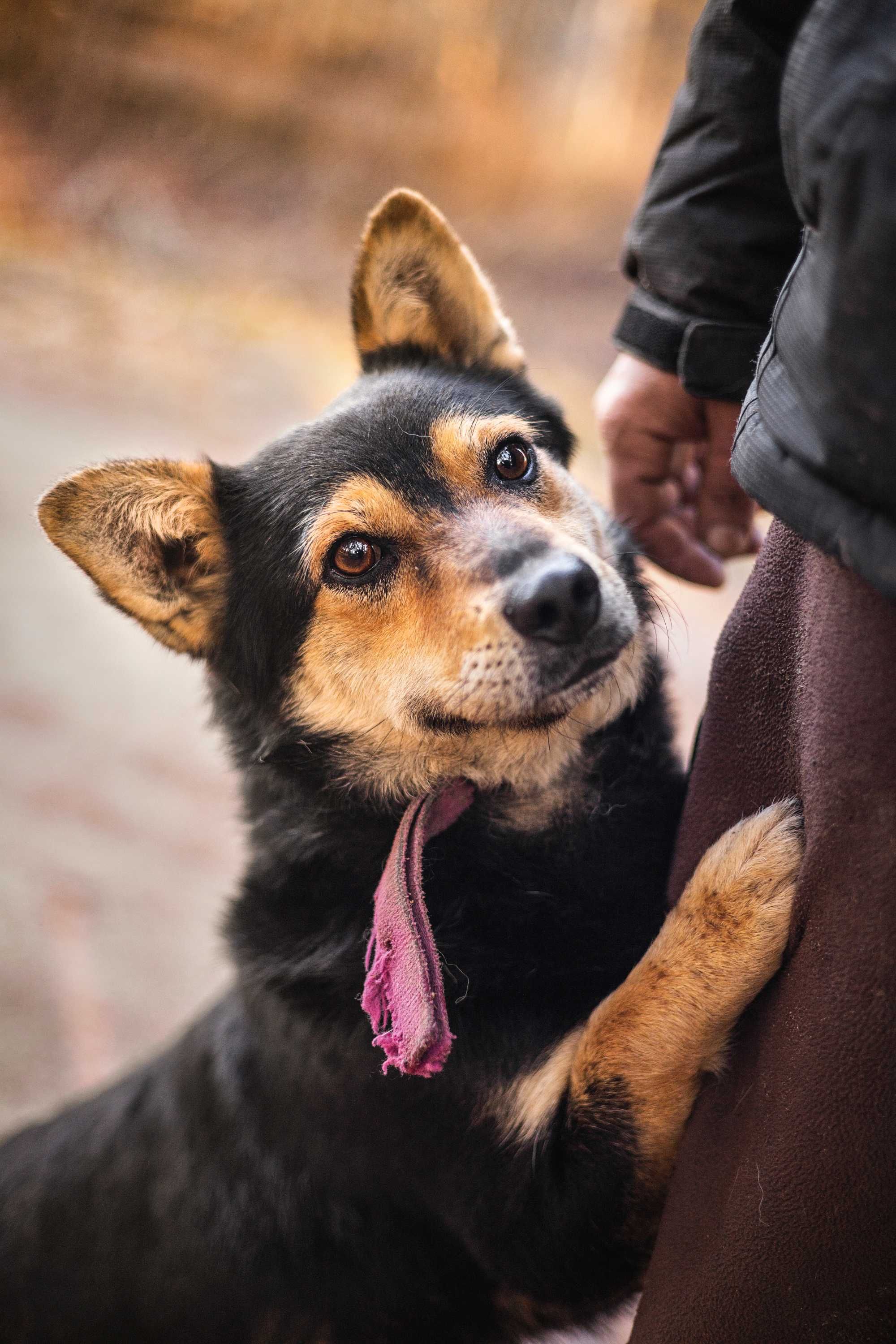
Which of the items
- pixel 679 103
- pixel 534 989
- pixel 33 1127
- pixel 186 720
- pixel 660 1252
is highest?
pixel 679 103

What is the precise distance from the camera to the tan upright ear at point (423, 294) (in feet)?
7.52

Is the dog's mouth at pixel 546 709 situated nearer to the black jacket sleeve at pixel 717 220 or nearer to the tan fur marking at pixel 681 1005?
the tan fur marking at pixel 681 1005

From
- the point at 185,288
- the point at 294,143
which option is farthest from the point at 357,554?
the point at 294,143

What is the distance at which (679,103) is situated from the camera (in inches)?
77.2

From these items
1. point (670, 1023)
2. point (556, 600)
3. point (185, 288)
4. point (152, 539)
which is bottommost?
point (185, 288)

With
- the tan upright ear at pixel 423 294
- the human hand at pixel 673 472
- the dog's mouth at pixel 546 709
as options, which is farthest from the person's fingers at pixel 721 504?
the dog's mouth at pixel 546 709

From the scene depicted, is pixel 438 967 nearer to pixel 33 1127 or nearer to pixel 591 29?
pixel 33 1127

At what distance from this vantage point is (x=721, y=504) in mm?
2553

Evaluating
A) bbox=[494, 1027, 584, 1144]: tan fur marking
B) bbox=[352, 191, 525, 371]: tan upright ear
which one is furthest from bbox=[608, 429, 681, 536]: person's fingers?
bbox=[494, 1027, 584, 1144]: tan fur marking

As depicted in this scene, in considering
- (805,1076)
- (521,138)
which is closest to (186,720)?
(805,1076)

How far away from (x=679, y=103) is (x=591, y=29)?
10.2 meters

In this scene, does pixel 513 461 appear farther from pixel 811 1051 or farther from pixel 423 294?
pixel 811 1051

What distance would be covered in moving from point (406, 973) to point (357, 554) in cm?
89

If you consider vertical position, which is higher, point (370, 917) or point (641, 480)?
point (641, 480)
